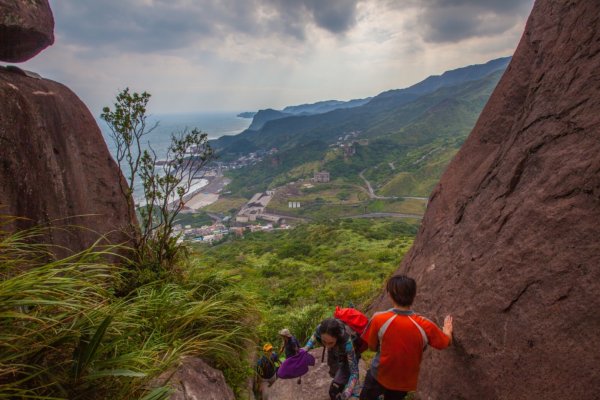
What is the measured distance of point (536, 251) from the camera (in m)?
3.22

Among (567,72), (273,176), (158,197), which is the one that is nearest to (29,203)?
(158,197)

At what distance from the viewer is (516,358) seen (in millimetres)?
3086

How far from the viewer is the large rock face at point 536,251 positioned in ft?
9.21

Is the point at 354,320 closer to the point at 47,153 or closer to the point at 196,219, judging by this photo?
the point at 47,153

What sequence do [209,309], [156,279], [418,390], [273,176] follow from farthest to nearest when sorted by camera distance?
[273,176], [156,279], [209,309], [418,390]

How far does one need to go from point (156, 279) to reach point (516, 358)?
5.52 m

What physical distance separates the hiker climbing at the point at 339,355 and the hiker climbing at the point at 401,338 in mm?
570

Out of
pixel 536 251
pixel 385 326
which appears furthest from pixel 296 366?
pixel 536 251

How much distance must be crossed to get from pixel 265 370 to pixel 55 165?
5278mm

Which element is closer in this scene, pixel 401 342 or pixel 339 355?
pixel 401 342

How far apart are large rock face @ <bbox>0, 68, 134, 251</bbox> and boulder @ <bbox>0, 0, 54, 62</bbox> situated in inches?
16.4

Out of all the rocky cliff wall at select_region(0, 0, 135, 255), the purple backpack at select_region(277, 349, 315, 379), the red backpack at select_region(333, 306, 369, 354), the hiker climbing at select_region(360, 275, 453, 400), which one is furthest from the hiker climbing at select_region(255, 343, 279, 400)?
the rocky cliff wall at select_region(0, 0, 135, 255)

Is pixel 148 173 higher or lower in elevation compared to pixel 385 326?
higher

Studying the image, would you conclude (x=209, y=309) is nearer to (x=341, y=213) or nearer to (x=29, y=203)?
(x=29, y=203)
